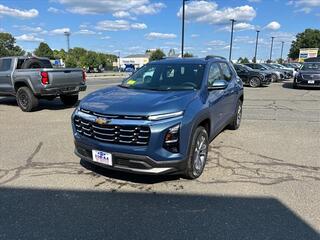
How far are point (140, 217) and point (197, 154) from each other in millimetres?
1342

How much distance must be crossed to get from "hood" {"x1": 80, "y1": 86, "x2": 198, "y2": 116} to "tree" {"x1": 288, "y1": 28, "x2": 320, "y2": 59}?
375 ft

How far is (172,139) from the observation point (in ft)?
12.3

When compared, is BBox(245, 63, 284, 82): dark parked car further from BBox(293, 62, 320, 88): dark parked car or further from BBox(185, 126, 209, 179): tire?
BBox(185, 126, 209, 179): tire

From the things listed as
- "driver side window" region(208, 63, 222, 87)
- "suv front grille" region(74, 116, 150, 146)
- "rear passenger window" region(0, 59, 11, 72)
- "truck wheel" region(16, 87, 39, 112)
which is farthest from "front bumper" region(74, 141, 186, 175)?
"rear passenger window" region(0, 59, 11, 72)

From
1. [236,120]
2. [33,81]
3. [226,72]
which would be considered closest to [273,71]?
[236,120]

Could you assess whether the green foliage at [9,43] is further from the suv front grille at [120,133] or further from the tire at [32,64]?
the suv front grille at [120,133]

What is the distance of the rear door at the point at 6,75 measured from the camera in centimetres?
1059

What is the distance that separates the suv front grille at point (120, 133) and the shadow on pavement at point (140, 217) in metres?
0.73

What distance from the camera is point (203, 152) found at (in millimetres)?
4582

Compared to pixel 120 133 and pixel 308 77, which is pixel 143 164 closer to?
pixel 120 133

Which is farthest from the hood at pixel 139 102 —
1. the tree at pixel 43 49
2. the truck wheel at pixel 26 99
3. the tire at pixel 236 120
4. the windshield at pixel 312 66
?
the tree at pixel 43 49

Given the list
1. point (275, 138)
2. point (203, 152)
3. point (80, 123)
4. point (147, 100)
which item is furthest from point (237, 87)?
point (80, 123)

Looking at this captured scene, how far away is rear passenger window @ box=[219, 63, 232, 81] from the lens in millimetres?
6145

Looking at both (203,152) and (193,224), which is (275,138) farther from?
(193,224)
